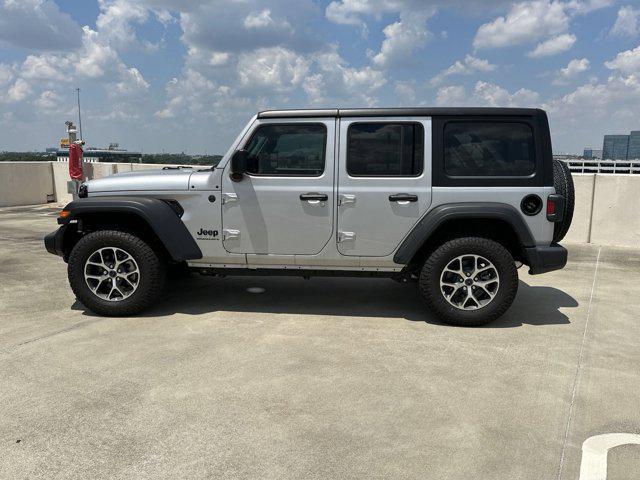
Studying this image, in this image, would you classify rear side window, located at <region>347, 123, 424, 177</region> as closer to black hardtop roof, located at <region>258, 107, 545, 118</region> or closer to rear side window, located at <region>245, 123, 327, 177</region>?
black hardtop roof, located at <region>258, 107, 545, 118</region>

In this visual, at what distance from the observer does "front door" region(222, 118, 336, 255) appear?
4.46 m

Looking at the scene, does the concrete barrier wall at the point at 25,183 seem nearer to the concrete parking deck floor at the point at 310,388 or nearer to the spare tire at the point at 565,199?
the concrete parking deck floor at the point at 310,388

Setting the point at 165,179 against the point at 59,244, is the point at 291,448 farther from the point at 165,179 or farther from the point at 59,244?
the point at 59,244

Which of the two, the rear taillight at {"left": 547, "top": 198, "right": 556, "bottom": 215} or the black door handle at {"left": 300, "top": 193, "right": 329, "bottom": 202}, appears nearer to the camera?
the rear taillight at {"left": 547, "top": 198, "right": 556, "bottom": 215}

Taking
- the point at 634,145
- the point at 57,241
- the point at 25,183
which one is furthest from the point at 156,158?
the point at 634,145

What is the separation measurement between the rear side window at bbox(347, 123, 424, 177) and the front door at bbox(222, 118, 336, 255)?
188 millimetres

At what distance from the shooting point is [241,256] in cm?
463

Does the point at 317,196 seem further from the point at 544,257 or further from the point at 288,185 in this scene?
the point at 544,257

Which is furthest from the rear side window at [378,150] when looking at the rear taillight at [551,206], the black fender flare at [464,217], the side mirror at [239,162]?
the rear taillight at [551,206]

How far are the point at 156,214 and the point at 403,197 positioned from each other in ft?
7.11

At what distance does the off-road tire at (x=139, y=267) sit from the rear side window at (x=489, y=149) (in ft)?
9.00

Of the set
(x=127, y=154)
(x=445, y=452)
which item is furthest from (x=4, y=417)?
(x=127, y=154)

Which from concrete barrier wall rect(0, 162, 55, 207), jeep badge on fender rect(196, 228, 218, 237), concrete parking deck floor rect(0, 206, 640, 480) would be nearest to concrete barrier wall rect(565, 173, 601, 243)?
concrete parking deck floor rect(0, 206, 640, 480)

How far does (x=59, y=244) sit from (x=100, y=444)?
2671 millimetres
